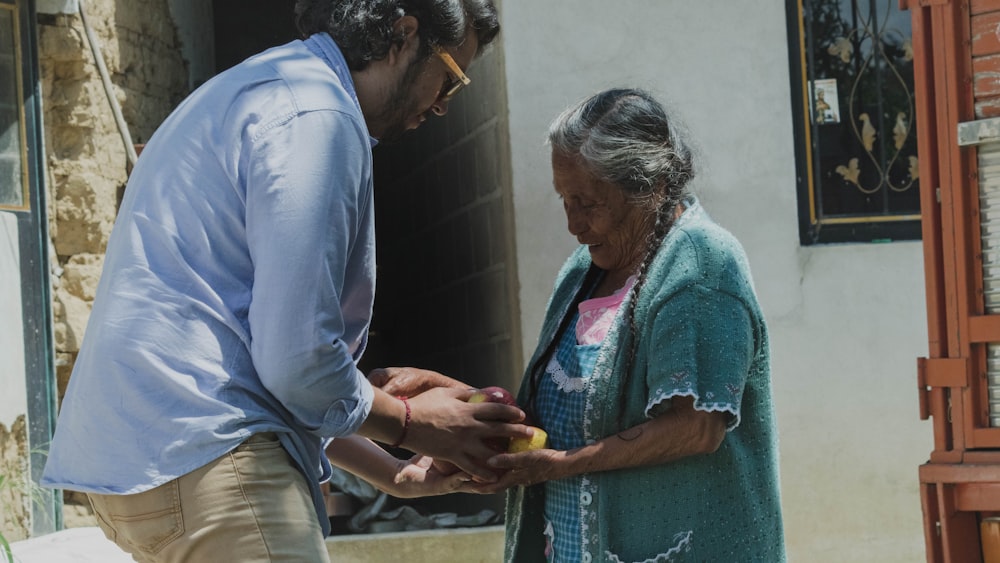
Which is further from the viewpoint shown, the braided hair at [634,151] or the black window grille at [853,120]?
the black window grille at [853,120]

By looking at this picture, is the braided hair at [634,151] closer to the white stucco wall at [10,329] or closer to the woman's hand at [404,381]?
the woman's hand at [404,381]

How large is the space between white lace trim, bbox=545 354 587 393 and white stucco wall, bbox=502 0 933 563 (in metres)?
2.96

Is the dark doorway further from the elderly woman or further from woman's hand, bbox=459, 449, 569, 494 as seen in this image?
woman's hand, bbox=459, 449, 569, 494

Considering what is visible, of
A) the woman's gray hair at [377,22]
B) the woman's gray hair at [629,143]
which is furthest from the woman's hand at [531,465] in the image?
the woman's gray hair at [377,22]

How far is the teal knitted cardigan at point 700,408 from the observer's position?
266 cm

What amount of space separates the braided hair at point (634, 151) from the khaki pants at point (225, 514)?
890 millimetres

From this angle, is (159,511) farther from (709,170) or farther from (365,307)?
(709,170)

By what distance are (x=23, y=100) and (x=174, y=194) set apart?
3634mm

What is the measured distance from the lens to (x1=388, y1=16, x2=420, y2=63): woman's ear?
7.67 feet

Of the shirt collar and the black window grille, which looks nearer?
the shirt collar

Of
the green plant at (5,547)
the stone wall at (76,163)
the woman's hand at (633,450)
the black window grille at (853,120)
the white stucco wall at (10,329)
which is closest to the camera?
the woman's hand at (633,450)

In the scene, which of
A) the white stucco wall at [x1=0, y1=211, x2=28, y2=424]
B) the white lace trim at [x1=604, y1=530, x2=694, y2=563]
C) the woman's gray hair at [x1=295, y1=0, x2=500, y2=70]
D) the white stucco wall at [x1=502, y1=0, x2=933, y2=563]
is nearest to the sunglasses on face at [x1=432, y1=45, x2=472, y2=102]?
the woman's gray hair at [x1=295, y1=0, x2=500, y2=70]

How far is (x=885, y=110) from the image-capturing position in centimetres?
618

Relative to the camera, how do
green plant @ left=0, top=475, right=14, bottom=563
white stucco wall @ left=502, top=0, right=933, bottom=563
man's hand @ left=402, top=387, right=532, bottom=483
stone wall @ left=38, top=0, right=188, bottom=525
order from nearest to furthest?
man's hand @ left=402, top=387, right=532, bottom=483, green plant @ left=0, top=475, right=14, bottom=563, stone wall @ left=38, top=0, right=188, bottom=525, white stucco wall @ left=502, top=0, right=933, bottom=563
